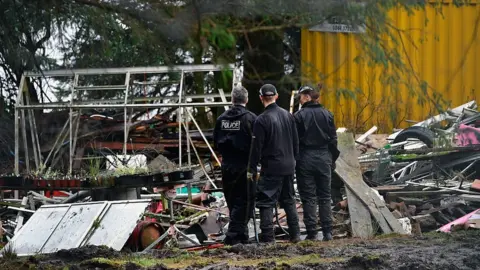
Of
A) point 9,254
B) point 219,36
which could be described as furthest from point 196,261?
point 219,36

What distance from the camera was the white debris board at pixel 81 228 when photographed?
11297 millimetres

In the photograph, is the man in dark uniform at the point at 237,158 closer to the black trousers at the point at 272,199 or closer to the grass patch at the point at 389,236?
the black trousers at the point at 272,199

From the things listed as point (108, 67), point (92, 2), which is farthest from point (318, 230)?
point (92, 2)

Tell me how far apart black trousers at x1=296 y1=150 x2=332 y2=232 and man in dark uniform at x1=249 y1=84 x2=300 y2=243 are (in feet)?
1.01

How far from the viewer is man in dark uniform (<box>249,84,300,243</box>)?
1123cm

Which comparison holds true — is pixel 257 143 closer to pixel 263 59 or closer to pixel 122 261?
pixel 122 261

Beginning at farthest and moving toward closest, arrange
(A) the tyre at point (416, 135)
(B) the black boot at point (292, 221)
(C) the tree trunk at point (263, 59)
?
(A) the tyre at point (416, 135) → (B) the black boot at point (292, 221) → (C) the tree trunk at point (263, 59)

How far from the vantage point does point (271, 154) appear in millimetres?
11289

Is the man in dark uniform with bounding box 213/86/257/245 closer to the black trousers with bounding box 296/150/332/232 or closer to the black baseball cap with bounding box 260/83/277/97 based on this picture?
the black baseball cap with bounding box 260/83/277/97

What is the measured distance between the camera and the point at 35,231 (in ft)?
38.8

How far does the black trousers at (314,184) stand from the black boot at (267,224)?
0.61 m

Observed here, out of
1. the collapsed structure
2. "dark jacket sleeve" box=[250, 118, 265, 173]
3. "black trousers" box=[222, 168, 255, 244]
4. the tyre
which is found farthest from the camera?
the tyre

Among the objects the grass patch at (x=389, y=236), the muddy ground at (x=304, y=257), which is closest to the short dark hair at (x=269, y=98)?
the muddy ground at (x=304, y=257)

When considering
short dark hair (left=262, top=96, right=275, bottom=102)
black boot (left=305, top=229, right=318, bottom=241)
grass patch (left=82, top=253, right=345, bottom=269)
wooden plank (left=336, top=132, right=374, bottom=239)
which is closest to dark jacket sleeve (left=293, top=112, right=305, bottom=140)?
short dark hair (left=262, top=96, right=275, bottom=102)
